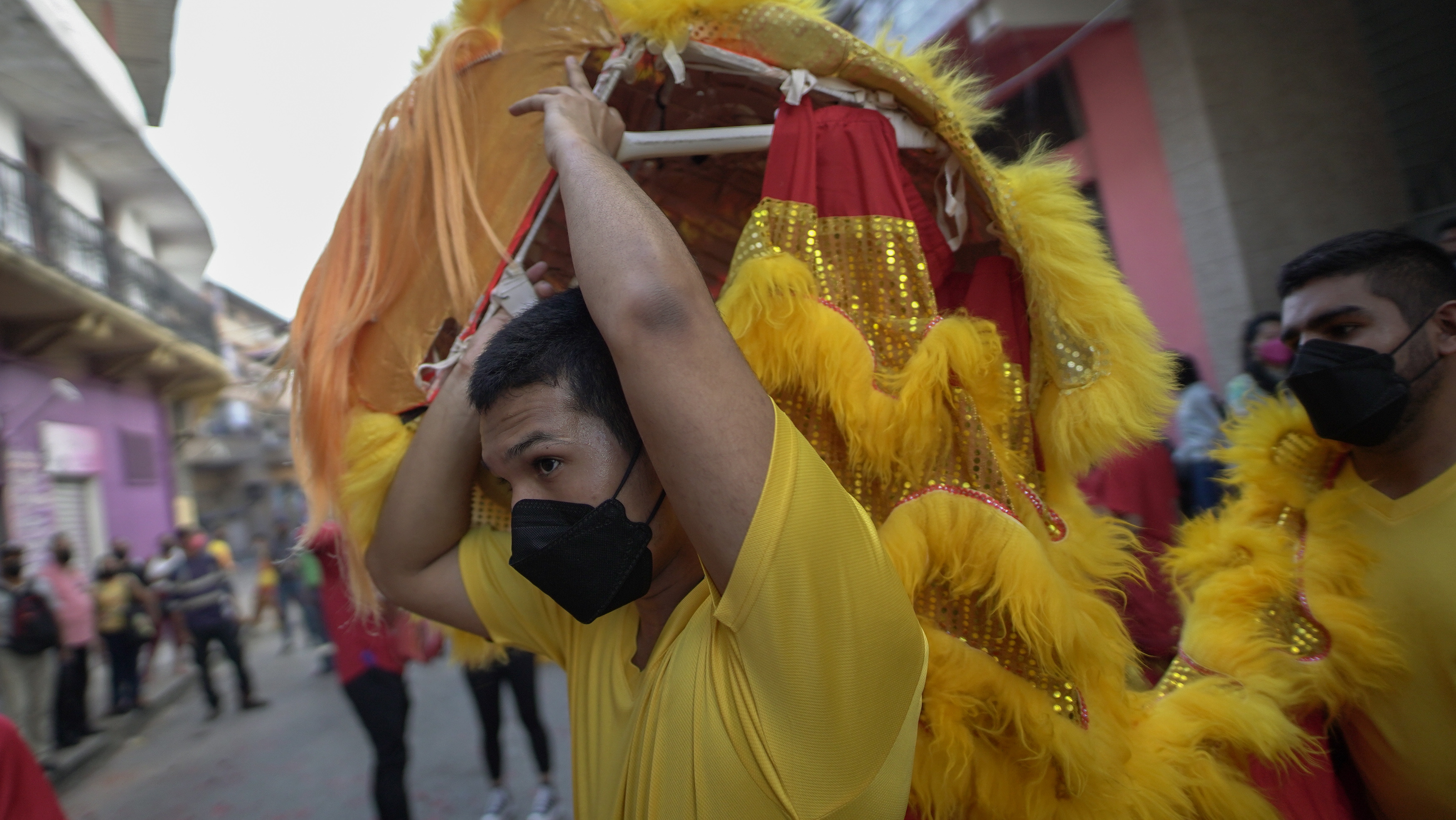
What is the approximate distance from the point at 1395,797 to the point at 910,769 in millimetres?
1295

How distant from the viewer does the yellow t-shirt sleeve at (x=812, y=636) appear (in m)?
0.83

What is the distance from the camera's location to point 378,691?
3943 millimetres

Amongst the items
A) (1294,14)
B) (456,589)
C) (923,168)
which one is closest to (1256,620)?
(923,168)

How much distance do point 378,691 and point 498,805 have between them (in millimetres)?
1070

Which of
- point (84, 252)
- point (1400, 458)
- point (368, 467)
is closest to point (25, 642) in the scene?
point (84, 252)

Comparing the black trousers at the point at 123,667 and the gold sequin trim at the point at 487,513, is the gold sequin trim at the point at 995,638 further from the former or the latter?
the black trousers at the point at 123,667

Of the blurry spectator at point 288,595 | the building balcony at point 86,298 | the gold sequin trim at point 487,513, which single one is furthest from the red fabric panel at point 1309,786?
the blurry spectator at point 288,595

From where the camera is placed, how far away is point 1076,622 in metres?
1.15

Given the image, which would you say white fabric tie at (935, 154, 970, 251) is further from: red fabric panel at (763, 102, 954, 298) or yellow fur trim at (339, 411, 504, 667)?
yellow fur trim at (339, 411, 504, 667)

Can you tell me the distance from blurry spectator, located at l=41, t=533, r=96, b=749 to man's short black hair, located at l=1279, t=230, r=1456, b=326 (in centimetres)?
957

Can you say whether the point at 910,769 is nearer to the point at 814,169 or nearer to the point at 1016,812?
the point at 1016,812

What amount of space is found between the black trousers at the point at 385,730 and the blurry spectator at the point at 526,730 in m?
0.44

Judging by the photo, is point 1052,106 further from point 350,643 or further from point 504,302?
point 350,643

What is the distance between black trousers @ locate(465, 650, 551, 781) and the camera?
4305mm
